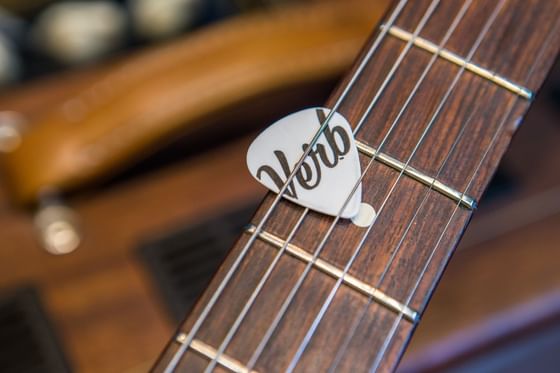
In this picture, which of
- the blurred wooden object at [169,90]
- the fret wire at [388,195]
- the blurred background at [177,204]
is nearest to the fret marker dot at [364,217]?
the fret wire at [388,195]

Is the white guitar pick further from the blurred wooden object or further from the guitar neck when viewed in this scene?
the blurred wooden object

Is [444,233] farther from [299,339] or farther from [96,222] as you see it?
[96,222]

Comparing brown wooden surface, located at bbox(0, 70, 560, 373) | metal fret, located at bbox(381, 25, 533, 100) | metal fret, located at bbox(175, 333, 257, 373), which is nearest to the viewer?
metal fret, located at bbox(175, 333, 257, 373)

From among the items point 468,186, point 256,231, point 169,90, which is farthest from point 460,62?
point 169,90

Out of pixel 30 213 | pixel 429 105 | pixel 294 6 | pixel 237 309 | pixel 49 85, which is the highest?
pixel 294 6

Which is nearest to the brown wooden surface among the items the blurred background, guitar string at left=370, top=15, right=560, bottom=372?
the blurred background

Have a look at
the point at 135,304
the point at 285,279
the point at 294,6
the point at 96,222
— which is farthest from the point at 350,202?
the point at 294,6

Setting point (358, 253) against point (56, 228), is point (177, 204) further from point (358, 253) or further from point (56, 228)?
point (358, 253)
